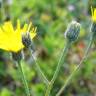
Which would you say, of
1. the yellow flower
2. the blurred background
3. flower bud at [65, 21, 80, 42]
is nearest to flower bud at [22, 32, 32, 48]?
the yellow flower

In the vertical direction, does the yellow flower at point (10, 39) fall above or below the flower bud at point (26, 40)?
above

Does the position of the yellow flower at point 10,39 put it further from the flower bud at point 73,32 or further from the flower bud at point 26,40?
the flower bud at point 73,32

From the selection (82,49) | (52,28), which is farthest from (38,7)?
(82,49)

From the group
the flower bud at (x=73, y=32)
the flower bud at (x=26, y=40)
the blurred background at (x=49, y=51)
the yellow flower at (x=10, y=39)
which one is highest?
the yellow flower at (x=10, y=39)

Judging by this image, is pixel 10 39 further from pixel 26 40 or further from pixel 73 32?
pixel 73 32

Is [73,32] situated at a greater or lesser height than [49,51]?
greater

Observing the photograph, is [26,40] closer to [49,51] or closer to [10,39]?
[10,39]

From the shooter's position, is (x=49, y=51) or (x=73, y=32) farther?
(x=49, y=51)

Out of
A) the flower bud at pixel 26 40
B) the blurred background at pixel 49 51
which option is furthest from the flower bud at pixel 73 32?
the blurred background at pixel 49 51

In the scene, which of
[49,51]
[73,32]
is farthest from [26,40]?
[49,51]
